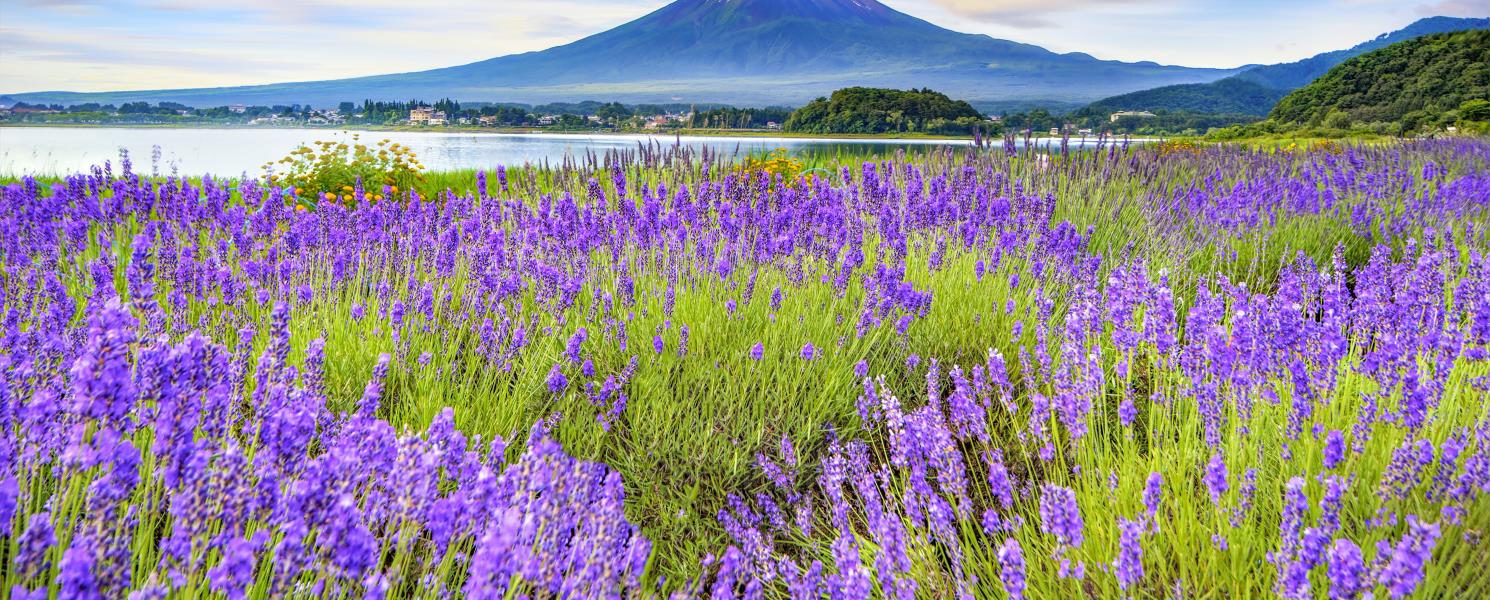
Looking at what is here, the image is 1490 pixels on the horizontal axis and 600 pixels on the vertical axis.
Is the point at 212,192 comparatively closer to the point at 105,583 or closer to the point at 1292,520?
the point at 105,583

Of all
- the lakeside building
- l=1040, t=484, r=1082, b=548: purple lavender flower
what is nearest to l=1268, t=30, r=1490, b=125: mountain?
the lakeside building

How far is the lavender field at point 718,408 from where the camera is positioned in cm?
103

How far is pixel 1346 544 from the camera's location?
37.6 inches

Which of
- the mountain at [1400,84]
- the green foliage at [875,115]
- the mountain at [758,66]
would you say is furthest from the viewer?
the mountain at [758,66]

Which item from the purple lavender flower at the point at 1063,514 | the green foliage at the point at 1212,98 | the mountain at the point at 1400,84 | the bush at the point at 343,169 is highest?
the green foliage at the point at 1212,98

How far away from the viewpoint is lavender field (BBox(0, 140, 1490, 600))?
1.03 m

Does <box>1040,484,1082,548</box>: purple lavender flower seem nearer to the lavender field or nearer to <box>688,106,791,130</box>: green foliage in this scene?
the lavender field

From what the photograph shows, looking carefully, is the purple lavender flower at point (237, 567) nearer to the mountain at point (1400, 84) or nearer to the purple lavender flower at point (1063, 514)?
the purple lavender flower at point (1063, 514)

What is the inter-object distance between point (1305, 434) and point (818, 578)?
41.3 inches

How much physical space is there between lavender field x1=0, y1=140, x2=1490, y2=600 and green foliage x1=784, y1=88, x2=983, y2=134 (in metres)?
16.3

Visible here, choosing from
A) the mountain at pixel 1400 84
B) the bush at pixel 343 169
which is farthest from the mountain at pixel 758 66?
the bush at pixel 343 169

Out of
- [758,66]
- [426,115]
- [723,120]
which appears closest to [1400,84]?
[723,120]

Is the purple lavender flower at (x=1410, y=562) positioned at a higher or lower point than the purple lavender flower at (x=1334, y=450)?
lower

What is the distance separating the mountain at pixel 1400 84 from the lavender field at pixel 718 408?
3542cm
